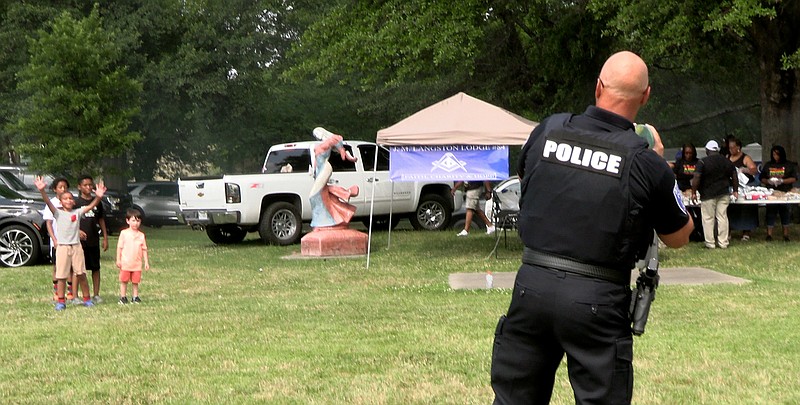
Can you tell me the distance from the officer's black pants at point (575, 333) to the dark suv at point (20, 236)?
1416 centimetres

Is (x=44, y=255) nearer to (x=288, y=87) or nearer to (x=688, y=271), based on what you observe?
(x=688, y=271)

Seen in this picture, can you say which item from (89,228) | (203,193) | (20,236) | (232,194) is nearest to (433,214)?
(232,194)

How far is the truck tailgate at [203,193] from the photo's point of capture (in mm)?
20953

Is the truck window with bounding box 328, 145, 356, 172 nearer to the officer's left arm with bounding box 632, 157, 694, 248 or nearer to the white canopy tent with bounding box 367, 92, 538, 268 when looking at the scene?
the white canopy tent with bounding box 367, 92, 538, 268

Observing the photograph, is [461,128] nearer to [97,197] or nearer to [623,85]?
[97,197]

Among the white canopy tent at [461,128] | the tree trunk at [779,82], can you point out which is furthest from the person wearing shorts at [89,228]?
the tree trunk at [779,82]

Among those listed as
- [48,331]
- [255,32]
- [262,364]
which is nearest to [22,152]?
[255,32]

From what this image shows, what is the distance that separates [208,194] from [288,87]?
23.0 m

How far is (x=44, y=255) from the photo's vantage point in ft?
57.5

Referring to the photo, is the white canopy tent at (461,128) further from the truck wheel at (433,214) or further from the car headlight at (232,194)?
the truck wheel at (433,214)

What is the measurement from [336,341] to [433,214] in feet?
52.9

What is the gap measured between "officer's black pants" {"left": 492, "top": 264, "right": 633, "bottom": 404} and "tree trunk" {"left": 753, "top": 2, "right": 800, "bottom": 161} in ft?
58.6

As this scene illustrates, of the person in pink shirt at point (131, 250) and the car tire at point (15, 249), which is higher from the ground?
the person in pink shirt at point (131, 250)

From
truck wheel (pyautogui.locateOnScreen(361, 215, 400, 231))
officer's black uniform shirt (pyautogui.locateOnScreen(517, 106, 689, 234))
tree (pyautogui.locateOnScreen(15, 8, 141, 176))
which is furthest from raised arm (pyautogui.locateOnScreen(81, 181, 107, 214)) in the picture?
tree (pyautogui.locateOnScreen(15, 8, 141, 176))
